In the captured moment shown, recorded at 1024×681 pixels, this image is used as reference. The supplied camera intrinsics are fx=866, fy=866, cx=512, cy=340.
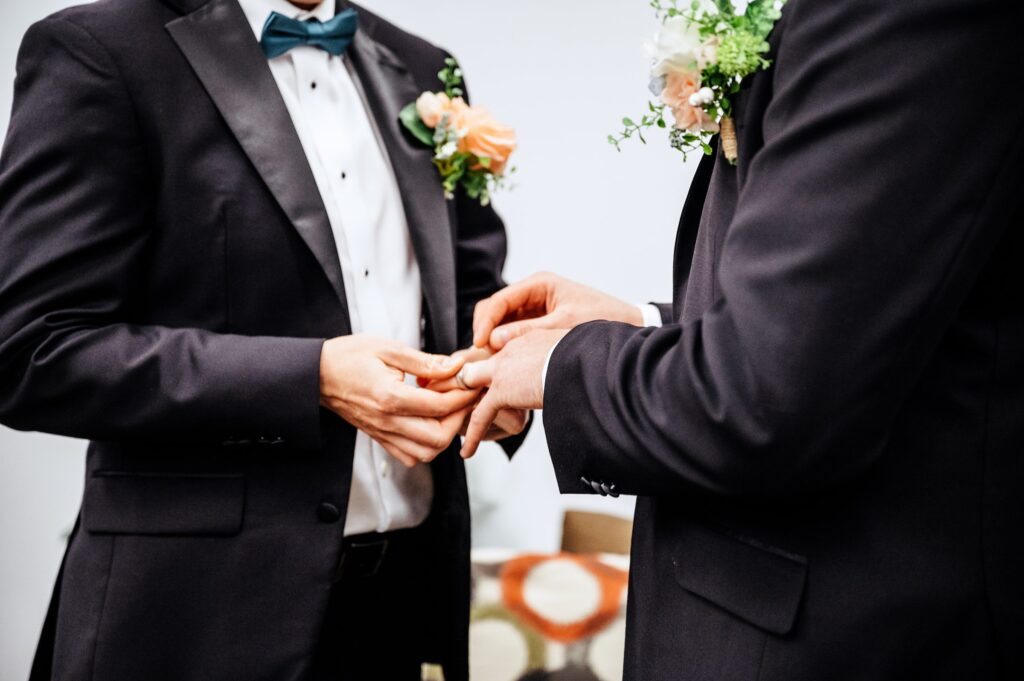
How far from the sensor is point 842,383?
88 centimetres

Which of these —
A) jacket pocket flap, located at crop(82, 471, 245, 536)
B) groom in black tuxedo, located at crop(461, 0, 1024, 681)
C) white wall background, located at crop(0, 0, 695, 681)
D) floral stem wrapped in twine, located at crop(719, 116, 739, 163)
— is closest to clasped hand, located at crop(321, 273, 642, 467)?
groom in black tuxedo, located at crop(461, 0, 1024, 681)

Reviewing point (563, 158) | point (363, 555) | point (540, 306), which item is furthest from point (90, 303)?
point (563, 158)

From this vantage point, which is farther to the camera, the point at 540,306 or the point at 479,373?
the point at 540,306

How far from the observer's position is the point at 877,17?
32.9 inches

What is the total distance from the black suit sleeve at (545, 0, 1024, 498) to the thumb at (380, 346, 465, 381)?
55 cm

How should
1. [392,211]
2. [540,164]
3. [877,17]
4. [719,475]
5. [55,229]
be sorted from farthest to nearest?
[540,164], [392,211], [55,229], [719,475], [877,17]

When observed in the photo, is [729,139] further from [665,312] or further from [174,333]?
[174,333]

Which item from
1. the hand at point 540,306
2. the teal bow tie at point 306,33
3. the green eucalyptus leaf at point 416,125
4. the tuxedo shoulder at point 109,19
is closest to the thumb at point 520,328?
the hand at point 540,306

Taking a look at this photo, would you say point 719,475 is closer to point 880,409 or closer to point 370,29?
point 880,409

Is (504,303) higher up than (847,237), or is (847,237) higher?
(847,237)

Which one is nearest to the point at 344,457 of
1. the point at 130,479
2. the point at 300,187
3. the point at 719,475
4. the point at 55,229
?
the point at 130,479

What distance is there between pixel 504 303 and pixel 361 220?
1.00ft

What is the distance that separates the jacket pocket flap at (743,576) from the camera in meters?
0.98

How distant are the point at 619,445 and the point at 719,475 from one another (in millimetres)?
124
